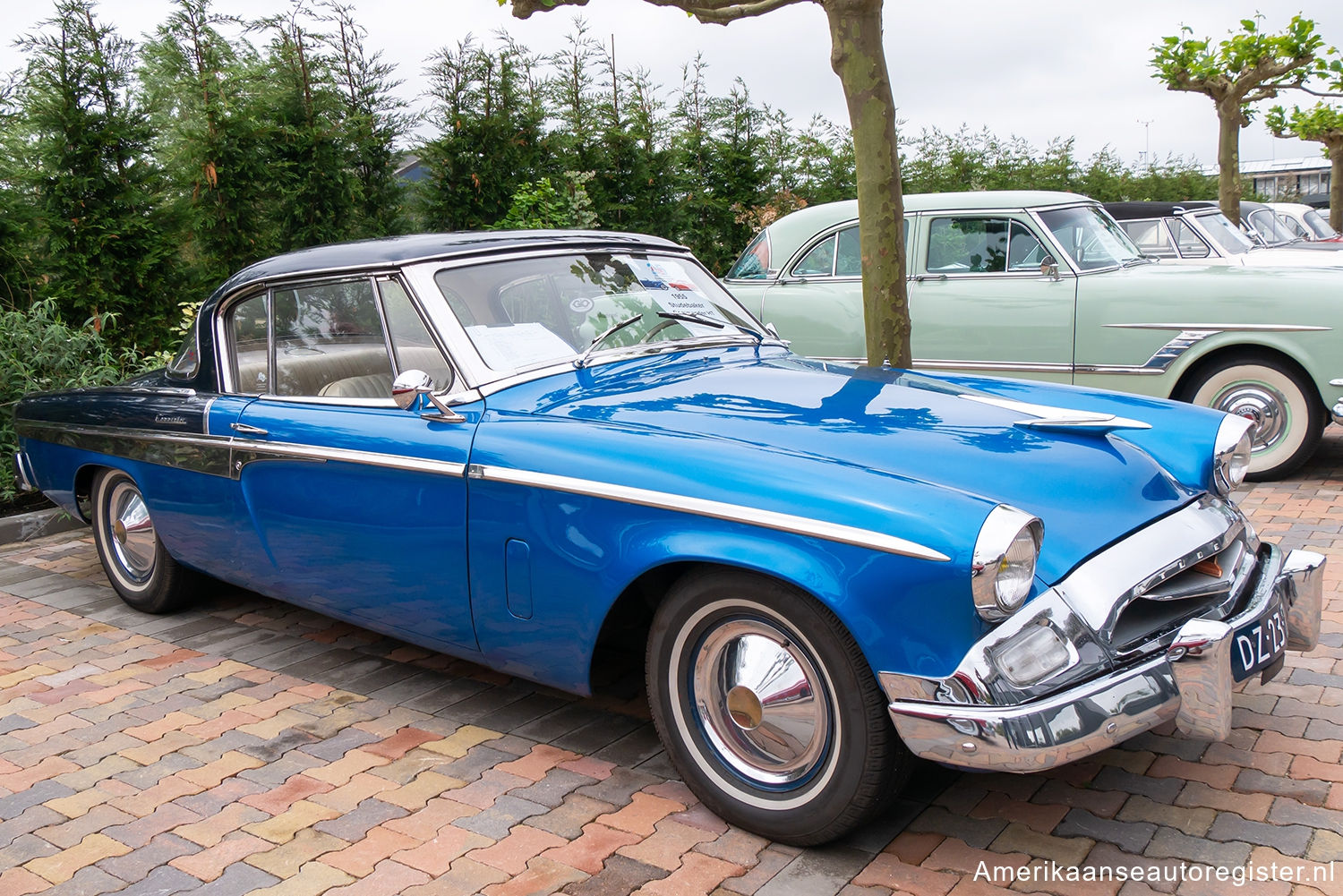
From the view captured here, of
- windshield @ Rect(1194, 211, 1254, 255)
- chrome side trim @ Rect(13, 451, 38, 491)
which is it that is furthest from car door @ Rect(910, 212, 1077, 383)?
chrome side trim @ Rect(13, 451, 38, 491)

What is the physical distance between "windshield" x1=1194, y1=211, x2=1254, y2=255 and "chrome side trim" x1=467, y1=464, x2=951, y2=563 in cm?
755

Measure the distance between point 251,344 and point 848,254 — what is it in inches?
183

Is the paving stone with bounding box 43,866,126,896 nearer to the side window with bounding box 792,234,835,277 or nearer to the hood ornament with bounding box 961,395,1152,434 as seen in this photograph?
the hood ornament with bounding box 961,395,1152,434

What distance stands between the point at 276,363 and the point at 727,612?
2168 millimetres

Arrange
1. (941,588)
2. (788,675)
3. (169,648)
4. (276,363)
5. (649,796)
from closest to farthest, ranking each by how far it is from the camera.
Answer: (941,588) → (788,675) → (649,796) → (276,363) → (169,648)

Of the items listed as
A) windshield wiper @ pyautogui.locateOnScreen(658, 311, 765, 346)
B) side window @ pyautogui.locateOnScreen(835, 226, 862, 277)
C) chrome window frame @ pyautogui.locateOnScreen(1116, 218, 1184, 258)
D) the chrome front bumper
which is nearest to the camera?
the chrome front bumper

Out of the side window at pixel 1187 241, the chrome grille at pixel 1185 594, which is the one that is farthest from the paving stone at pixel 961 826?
the side window at pixel 1187 241

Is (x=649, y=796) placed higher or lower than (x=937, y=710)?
lower

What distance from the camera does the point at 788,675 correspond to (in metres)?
2.43

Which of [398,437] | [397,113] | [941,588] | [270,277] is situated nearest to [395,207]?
[397,113]

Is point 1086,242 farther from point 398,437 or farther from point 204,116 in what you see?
point 204,116

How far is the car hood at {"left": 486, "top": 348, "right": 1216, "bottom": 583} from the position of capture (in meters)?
2.29

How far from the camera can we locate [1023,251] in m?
6.88

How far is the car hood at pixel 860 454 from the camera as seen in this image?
7.50ft
